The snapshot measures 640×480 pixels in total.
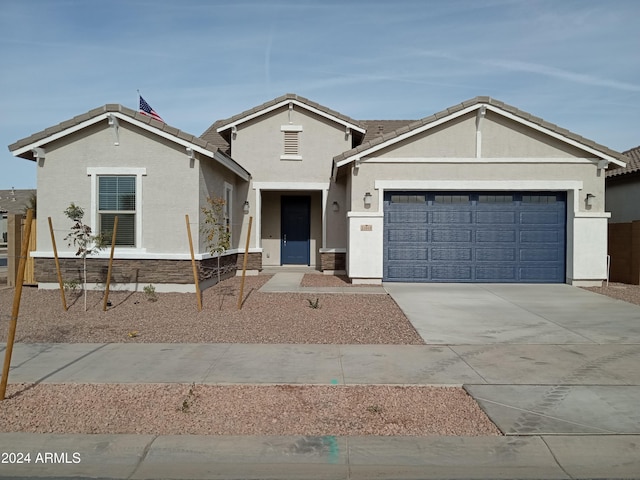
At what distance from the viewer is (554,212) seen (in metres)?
14.4

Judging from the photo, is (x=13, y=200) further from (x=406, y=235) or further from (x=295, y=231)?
(x=406, y=235)

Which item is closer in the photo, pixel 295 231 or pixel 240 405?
pixel 240 405

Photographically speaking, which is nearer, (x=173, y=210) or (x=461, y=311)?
(x=461, y=311)

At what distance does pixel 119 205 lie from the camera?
41.7ft

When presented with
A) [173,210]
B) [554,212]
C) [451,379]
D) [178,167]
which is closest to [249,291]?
[173,210]

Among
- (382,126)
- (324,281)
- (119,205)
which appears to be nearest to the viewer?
(119,205)

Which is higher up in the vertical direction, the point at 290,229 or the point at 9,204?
the point at 9,204

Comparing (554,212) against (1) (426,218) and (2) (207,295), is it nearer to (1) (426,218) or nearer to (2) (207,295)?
(1) (426,218)

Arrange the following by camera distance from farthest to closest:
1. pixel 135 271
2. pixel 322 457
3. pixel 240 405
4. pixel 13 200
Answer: pixel 13 200 → pixel 135 271 → pixel 240 405 → pixel 322 457

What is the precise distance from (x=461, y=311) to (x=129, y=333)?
6458 mm

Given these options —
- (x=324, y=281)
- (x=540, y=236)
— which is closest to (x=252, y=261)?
(x=324, y=281)

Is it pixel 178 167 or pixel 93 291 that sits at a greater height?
pixel 178 167

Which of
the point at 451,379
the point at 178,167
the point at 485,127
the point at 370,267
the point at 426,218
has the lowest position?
the point at 451,379

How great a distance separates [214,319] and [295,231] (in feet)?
33.9
